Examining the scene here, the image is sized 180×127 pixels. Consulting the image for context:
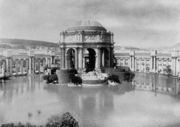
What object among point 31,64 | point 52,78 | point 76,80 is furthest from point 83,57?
point 31,64

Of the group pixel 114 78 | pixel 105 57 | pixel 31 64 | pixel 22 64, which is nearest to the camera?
pixel 114 78

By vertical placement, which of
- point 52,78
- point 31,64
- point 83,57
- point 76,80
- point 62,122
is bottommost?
point 62,122

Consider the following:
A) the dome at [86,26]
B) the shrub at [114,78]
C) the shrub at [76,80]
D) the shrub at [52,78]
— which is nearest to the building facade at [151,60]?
the shrub at [114,78]

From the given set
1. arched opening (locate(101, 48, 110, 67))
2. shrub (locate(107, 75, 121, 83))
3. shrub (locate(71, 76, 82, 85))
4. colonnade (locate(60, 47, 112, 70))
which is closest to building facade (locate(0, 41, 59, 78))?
colonnade (locate(60, 47, 112, 70))

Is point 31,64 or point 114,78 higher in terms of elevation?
point 31,64

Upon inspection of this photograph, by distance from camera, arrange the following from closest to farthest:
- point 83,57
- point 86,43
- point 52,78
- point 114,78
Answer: point 114,78 → point 52,78 → point 86,43 → point 83,57

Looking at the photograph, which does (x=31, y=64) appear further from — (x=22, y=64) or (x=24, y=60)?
(x=24, y=60)

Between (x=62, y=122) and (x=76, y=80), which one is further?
(x=76, y=80)

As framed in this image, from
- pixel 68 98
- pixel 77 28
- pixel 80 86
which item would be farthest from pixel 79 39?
pixel 68 98
